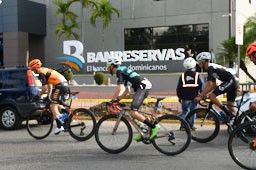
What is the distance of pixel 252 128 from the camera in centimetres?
779

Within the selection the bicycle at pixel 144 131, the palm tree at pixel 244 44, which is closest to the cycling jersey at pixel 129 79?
the bicycle at pixel 144 131

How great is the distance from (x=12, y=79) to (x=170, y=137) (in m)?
5.77

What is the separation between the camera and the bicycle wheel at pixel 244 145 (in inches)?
306

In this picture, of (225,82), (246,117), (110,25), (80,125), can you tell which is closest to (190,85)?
(225,82)

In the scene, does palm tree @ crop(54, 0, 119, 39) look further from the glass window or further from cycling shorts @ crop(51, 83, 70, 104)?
cycling shorts @ crop(51, 83, 70, 104)

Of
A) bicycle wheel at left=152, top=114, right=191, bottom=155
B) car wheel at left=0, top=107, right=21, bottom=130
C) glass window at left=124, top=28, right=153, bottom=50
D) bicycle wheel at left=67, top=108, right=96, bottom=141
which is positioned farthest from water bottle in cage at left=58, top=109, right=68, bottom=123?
glass window at left=124, top=28, right=153, bottom=50

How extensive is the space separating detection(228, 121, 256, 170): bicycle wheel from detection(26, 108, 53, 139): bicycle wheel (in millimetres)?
5010

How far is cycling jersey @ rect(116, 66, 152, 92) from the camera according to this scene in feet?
30.4

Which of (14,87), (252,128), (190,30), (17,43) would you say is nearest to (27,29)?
(17,43)

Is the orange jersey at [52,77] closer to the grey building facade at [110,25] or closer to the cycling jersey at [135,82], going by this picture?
the cycling jersey at [135,82]

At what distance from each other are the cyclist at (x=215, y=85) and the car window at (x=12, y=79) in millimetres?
5074

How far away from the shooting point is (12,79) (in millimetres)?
13547

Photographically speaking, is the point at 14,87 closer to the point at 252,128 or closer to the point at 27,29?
the point at 252,128

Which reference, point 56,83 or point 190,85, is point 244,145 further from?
point 56,83
